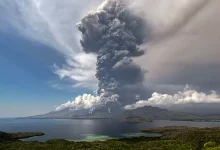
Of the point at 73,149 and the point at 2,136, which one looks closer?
the point at 73,149

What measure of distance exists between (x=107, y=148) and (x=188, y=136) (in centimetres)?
6355

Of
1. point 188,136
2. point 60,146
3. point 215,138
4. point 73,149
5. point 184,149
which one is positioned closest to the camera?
point 184,149

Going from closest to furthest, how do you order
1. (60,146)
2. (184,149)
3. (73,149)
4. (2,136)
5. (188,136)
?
(184,149)
(73,149)
(60,146)
(188,136)
(2,136)

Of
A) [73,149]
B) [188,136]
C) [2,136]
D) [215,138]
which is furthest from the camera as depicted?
[2,136]

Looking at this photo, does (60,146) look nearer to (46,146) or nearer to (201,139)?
(46,146)

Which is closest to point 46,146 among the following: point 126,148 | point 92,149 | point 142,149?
point 92,149

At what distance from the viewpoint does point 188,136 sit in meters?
138

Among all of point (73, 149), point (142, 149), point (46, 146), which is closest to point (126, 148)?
point (142, 149)

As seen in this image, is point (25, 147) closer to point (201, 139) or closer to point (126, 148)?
point (126, 148)

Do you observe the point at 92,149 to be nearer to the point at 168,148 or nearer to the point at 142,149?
the point at 142,149

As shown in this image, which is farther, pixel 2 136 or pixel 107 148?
pixel 2 136

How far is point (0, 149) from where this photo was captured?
11419 centimetres

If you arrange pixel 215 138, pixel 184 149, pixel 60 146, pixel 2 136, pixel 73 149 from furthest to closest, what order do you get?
pixel 2 136 < pixel 215 138 < pixel 60 146 < pixel 73 149 < pixel 184 149

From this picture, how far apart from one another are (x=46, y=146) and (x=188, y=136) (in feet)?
278
